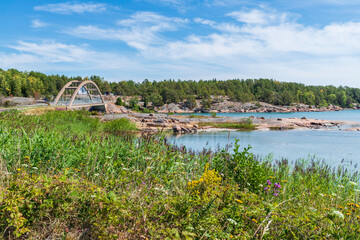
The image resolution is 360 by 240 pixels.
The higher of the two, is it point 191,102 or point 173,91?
point 173,91

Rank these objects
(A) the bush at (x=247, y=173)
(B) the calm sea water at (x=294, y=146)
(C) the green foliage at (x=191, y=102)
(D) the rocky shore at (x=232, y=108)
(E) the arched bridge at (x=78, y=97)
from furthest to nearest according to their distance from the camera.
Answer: (C) the green foliage at (x=191, y=102)
(D) the rocky shore at (x=232, y=108)
(E) the arched bridge at (x=78, y=97)
(B) the calm sea water at (x=294, y=146)
(A) the bush at (x=247, y=173)

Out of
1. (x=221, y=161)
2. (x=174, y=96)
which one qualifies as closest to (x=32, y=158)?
(x=221, y=161)

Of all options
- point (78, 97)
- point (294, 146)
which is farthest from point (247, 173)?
point (78, 97)

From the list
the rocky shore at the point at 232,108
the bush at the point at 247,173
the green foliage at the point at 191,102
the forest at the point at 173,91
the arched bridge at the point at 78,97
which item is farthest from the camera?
the green foliage at the point at 191,102

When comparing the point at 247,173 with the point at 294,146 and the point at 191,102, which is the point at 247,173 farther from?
the point at 191,102

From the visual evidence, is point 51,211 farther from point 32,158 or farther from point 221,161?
point 221,161

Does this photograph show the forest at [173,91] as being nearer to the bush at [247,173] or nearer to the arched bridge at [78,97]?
the arched bridge at [78,97]

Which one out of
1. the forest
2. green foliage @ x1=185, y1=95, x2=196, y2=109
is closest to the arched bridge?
the forest

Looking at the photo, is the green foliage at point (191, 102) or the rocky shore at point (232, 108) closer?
the rocky shore at point (232, 108)

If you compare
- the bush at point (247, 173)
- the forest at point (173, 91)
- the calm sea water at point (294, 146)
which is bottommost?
the calm sea water at point (294, 146)

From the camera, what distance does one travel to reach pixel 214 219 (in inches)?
115

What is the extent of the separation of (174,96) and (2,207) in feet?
314

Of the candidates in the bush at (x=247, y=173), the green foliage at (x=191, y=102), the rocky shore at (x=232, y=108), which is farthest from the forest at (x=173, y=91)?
the bush at (x=247, y=173)

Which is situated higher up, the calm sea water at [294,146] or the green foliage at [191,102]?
the green foliage at [191,102]
